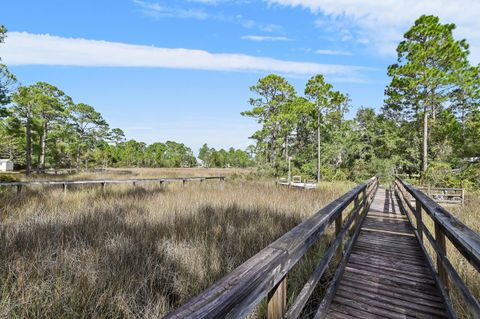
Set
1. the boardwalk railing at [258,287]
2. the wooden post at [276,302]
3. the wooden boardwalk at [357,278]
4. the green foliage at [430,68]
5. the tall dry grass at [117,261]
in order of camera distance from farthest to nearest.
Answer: the green foliage at [430,68], the tall dry grass at [117,261], the wooden post at [276,302], the wooden boardwalk at [357,278], the boardwalk railing at [258,287]

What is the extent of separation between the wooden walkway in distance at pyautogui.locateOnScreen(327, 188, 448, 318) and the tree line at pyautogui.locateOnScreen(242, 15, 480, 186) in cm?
1628

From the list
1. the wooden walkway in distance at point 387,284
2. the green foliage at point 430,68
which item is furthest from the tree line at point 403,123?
the wooden walkway in distance at point 387,284

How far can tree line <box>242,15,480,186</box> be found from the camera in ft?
62.7

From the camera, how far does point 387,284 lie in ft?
10.1

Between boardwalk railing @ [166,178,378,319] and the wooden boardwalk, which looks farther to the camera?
the wooden boardwalk

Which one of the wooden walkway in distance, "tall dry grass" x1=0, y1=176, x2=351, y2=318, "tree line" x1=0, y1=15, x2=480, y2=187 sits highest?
"tree line" x1=0, y1=15, x2=480, y2=187

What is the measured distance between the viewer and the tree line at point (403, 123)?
1911cm

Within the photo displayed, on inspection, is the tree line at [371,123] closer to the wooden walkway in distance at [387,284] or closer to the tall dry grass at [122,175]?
the tall dry grass at [122,175]

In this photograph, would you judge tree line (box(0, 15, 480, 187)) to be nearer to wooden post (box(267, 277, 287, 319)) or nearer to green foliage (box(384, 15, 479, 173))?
green foliage (box(384, 15, 479, 173))

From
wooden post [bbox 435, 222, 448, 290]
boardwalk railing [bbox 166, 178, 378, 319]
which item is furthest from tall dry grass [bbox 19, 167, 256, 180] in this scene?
boardwalk railing [bbox 166, 178, 378, 319]

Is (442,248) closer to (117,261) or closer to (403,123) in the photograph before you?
(117,261)

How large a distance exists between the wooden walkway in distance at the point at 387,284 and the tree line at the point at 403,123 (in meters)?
16.3

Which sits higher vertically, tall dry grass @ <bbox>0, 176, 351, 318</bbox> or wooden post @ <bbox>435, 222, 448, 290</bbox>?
wooden post @ <bbox>435, 222, 448, 290</bbox>

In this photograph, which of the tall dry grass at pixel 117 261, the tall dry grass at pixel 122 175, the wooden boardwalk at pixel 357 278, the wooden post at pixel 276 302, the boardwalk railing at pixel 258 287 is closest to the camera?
the boardwalk railing at pixel 258 287
